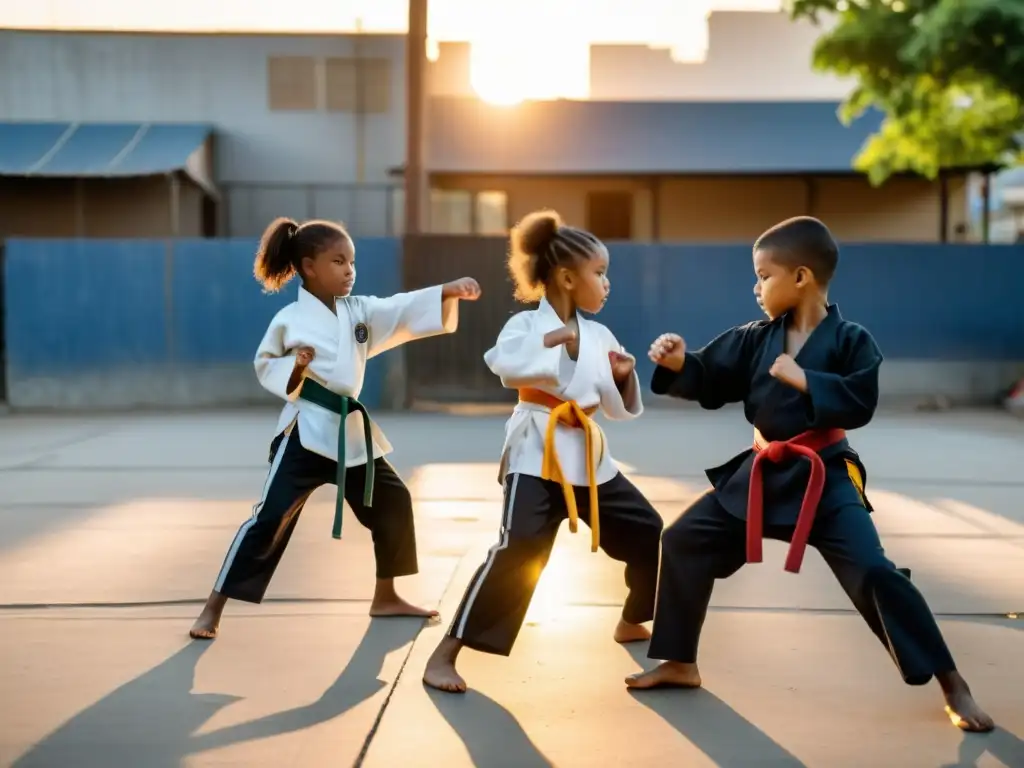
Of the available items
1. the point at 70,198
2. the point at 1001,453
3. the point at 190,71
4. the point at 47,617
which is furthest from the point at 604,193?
the point at 47,617

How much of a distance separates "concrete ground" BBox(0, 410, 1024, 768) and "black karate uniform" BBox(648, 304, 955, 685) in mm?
221

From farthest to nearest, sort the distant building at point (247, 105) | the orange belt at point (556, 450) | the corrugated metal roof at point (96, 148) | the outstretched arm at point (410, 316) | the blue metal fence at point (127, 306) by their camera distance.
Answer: the distant building at point (247, 105), the corrugated metal roof at point (96, 148), the blue metal fence at point (127, 306), the outstretched arm at point (410, 316), the orange belt at point (556, 450)

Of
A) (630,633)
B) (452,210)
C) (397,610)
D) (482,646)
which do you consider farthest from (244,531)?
(452,210)

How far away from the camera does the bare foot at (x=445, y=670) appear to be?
3367 mm

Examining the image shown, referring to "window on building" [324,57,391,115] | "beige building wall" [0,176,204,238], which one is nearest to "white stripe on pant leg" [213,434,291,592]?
"beige building wall" [0,176,204,238]

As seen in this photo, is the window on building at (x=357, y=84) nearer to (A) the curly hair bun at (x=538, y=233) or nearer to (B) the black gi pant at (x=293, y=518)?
(B) the black gi pant at (x=293, y=518)

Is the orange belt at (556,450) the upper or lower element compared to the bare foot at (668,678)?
upper

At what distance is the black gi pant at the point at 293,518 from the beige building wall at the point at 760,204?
62.2 ft

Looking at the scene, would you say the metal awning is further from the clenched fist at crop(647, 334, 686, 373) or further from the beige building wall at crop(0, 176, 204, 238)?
the clenched fist at crop(647, 334, 686, 373)

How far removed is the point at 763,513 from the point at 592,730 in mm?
757

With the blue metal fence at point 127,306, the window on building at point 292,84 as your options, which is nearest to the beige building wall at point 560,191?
the window on building at point 292,84

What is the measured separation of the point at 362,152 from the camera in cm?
2434

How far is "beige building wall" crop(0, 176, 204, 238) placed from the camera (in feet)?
73.9

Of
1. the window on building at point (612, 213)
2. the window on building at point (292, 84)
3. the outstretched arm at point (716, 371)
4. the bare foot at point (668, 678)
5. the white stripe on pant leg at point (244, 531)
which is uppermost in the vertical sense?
the window on building at point (292, 84)
